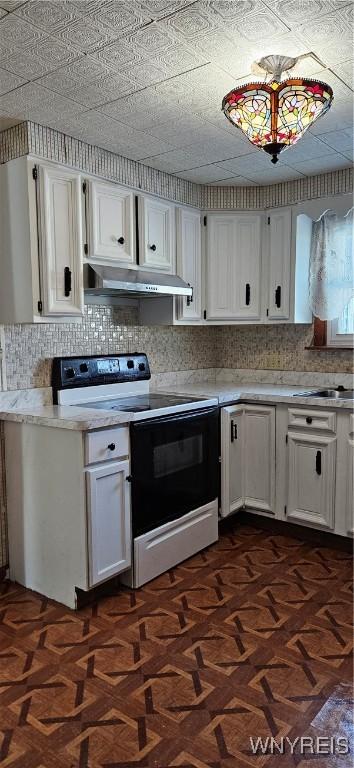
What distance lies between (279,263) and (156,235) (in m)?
0.90

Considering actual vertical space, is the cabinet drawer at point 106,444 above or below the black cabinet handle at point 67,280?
below

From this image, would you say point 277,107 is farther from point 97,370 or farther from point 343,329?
point 343,329

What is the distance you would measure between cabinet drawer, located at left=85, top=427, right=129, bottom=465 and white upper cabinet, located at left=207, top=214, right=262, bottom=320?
1431mm

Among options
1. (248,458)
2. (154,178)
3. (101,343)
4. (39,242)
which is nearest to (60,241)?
(39,242)

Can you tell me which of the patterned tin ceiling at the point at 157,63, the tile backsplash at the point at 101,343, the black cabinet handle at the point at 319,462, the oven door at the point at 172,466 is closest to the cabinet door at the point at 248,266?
the tile backsplash at the point at 101,343

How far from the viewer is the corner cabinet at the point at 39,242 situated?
97.7 inches

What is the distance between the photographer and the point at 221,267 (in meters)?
3.60

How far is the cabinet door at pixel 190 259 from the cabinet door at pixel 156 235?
0.07 m

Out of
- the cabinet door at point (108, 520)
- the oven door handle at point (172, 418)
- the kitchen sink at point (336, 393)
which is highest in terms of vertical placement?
the kitchen sink at point (336, 393)

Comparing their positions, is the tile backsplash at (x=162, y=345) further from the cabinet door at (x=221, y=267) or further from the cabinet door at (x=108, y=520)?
the cabinet door at (x=108, y=520)

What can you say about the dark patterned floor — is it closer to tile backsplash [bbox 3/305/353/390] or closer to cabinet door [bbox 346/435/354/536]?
cabinet door [bbox 346/435/354/536]

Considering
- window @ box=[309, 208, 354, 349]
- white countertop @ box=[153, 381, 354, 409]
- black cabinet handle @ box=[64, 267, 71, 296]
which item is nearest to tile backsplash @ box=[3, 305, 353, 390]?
window @ box=[309, 208, 354, 349]

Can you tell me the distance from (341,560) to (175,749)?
1617 mm

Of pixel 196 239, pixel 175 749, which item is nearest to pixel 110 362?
pixel 196 239
